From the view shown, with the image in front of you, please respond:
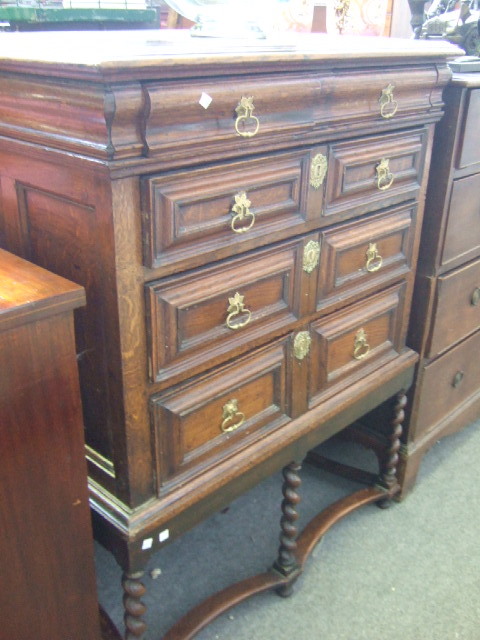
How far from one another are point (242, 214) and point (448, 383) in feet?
3.49

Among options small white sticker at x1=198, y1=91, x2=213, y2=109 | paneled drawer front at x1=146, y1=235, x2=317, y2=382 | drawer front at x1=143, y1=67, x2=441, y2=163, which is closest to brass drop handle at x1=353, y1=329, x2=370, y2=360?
paneled drawer front at x1=146, y1=235, x2=317, y2=382

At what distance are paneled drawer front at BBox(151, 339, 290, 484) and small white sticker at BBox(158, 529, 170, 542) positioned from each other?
3.5 inches

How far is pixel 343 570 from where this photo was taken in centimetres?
161

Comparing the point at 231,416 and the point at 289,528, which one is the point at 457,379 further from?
the point at 231,416

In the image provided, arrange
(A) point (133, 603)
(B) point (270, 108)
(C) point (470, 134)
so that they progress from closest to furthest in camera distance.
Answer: (B) point (270, 108), (A) point (133, 603), (C) point (470, 134)

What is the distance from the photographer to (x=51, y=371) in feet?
2.95

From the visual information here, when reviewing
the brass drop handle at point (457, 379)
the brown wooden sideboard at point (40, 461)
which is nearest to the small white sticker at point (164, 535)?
the brown wooden sideboard at point (40, 461)

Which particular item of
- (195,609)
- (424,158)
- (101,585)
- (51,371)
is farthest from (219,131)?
(101,585)

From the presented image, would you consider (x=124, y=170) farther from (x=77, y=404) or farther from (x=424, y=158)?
(x=424, y=158)

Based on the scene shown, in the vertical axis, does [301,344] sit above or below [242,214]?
below

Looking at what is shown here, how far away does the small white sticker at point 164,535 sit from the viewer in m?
1.11

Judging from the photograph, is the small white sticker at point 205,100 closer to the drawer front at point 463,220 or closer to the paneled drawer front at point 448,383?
the drawer front at point 463,220

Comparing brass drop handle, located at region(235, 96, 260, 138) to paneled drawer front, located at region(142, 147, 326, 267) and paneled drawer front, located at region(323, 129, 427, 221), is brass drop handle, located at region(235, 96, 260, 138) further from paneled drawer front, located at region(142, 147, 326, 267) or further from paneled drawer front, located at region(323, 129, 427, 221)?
paneled drawer front, located at region(323, 129, 427, 221)

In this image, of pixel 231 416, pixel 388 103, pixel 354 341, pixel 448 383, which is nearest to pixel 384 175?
pixel 388 103
